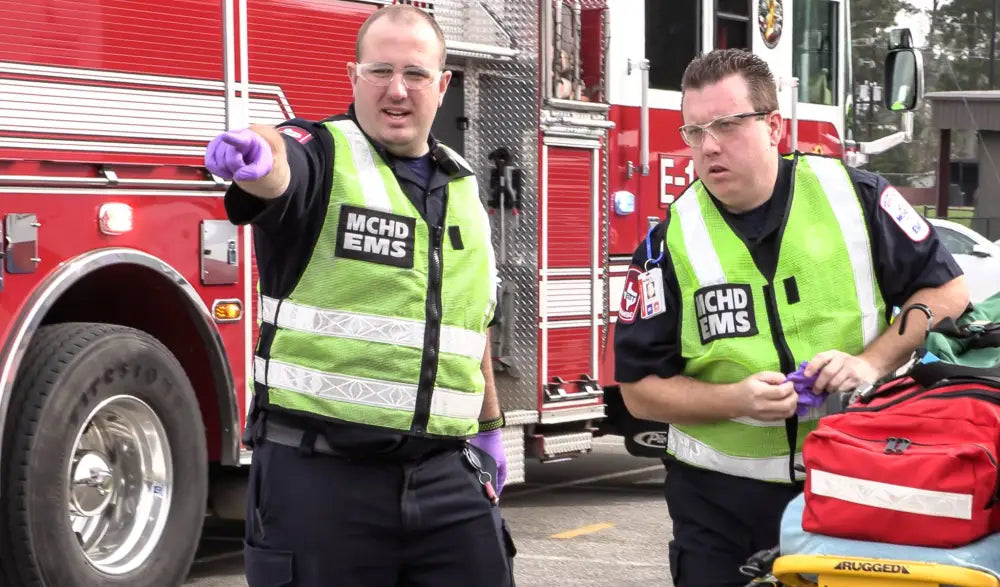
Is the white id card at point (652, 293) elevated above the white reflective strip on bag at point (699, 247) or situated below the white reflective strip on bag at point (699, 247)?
below

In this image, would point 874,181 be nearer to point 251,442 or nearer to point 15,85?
point 251,442

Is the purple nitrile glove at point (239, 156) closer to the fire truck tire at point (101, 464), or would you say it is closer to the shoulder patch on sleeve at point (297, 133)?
the shoulder patch on sleeve at point (297, 133)

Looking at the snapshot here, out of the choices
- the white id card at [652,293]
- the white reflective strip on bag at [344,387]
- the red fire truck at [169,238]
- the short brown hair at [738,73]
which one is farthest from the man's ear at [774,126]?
the red fire truck at [169,238]

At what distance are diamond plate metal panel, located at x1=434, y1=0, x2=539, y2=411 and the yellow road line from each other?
64 cm

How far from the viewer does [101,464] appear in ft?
19.2

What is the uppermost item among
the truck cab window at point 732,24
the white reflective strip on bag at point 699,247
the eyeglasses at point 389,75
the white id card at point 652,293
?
the truck cab window at point 732,24

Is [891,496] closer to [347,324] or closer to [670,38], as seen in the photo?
[347,324]

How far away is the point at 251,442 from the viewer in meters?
3.59

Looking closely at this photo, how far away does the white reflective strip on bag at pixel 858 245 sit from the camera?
3561 millimetres

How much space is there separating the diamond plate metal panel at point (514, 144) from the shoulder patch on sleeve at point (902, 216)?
14.0 feet

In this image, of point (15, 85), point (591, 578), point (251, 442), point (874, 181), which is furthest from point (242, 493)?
point (874, 181)

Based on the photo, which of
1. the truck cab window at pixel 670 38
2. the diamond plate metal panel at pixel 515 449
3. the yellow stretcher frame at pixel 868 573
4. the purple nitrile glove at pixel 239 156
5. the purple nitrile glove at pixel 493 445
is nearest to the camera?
the yellow stretcher frame at pixel 868 573

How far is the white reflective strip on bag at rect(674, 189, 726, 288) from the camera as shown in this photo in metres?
3.56

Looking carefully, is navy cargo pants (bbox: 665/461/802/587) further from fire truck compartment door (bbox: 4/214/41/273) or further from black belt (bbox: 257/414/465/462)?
fire truck compartment door (bbox: 4/214/41/273)
